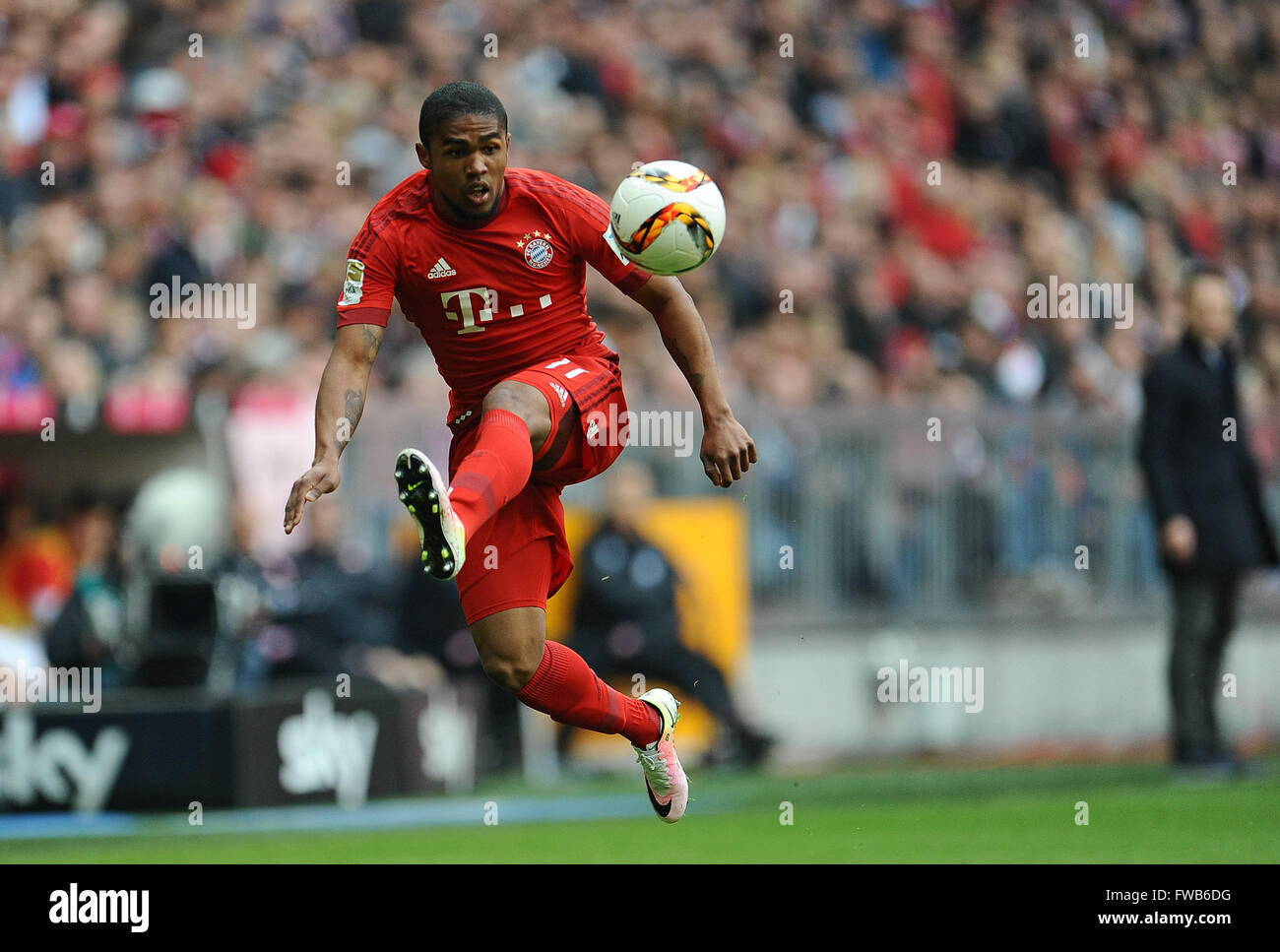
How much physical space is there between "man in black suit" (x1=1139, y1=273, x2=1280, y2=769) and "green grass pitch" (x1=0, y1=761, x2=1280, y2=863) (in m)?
0.55

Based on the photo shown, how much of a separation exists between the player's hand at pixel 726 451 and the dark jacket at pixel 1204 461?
5.09 metres

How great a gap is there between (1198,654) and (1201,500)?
0.87m

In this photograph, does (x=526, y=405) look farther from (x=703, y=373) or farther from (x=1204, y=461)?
(x=1204, y=461)

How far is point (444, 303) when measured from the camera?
6969 mm

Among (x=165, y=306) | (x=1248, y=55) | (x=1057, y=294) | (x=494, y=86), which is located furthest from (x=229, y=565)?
(x=1248, y=55)

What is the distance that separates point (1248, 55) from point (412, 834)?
1395 cm

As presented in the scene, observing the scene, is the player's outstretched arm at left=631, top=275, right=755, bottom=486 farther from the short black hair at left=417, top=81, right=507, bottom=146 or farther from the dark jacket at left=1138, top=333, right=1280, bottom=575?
the dark jacket at left=1138, top=333, right=1280, bottom=575

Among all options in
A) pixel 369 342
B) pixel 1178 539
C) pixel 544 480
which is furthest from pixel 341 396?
pixel 1178 539

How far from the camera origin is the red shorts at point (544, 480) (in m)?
6.90

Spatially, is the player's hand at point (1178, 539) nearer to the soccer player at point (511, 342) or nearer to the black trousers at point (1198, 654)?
the black trousers at point (1198, 654)

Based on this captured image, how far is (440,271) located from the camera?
272 inches

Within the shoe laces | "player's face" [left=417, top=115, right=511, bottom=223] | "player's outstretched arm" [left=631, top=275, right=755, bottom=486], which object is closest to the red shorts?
"player's outstretched arm" [left=631, top=275, right=755, bottom=486]

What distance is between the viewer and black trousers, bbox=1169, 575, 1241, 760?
11.2m

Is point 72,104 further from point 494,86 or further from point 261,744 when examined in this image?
point 261,744
